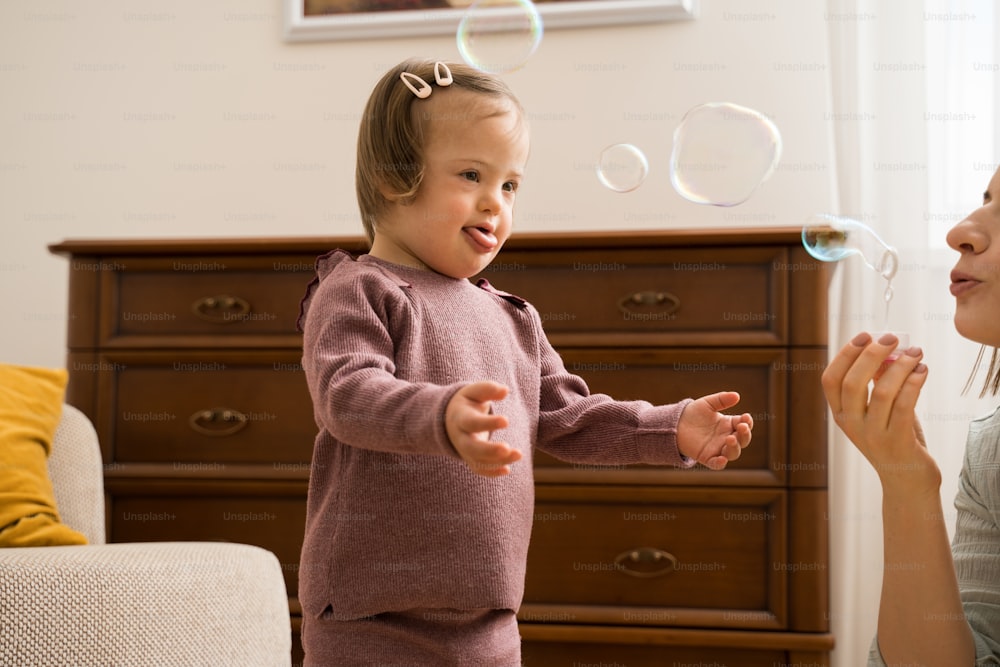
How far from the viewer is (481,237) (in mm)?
1112

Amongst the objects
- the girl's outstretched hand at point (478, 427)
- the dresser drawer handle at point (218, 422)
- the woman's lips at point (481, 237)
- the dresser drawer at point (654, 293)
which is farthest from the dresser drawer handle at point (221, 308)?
the girl's outstretched hand at point (478, 427)

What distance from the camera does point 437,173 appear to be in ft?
3.60

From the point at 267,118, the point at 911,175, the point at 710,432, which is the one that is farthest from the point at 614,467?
the point at 267,118

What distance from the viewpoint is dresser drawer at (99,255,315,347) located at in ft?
6.42

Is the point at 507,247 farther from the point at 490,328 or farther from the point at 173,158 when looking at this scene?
the point at 173,158

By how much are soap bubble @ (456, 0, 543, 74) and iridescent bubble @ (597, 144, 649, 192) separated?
22cm

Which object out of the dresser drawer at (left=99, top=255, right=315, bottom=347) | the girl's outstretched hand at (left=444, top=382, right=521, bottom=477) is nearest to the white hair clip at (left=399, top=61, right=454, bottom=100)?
the girl's outstretched hand at (left=444, top=382, right=521, bottom=477)

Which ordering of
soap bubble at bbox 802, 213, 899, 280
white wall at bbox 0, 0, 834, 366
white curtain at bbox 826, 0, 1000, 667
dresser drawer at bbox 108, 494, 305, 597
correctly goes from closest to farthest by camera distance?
soap bubble at bbox 802, 213, 899, 280 → dresser drawer at bbox 108, 494, 305, 597 → white curtain at bbox 826, 0, 1000, 667 → white wall at bbox 0, 0, 834, 366

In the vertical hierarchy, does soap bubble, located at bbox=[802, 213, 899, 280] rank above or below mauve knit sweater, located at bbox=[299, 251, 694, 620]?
above

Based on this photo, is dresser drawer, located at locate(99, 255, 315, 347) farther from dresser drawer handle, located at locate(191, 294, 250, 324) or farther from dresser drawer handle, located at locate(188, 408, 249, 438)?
dresser drawer handle, located at locate(188, 408, 249, 438)

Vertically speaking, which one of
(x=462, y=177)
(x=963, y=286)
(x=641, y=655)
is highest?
(x=462, y=177)

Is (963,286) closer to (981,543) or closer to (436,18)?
(981,543)

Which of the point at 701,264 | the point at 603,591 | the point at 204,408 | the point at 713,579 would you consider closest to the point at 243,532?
the point at 204,408

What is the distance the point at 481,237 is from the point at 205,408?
1.06 m
